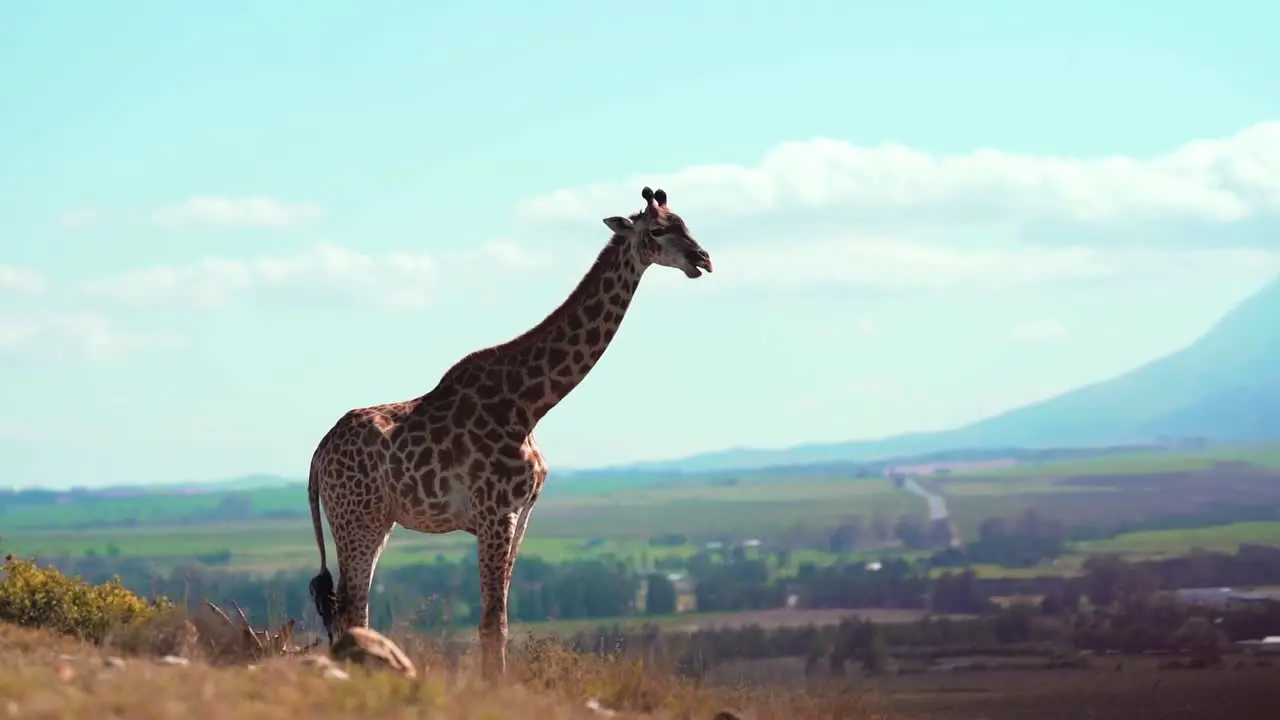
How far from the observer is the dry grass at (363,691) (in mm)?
12977

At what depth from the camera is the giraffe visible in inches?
693

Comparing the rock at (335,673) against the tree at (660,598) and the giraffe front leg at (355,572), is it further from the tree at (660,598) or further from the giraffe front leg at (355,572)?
the tree at (660,598)

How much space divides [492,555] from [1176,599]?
190 ft

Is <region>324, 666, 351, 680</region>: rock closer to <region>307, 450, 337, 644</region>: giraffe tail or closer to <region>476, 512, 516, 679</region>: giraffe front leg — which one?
<region>476, 512, 516, 679</region>: giraffe front leg

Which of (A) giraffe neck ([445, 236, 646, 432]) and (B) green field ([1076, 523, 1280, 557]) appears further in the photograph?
(B) green field ([1076, 523, 1280, 557])

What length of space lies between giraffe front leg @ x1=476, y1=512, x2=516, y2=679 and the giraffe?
1 cm

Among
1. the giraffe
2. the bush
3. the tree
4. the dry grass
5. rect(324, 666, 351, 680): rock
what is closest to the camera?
the dry grass

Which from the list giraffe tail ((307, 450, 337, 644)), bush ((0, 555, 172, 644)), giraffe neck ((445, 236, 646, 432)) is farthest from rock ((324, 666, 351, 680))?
bush ((0, 555, 172, 644))

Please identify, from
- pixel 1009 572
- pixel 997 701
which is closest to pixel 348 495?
pixel 997 701

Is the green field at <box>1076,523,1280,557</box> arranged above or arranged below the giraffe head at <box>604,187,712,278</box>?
below

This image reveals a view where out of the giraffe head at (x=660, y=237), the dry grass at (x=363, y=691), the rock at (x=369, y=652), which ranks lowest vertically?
the dry grass at (x=363, y=691)

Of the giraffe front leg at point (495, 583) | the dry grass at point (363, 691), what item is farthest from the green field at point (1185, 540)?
the giraffe front leg at point (495, 583)

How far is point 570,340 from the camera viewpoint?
18406mm

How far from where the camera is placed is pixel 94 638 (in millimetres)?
21562
